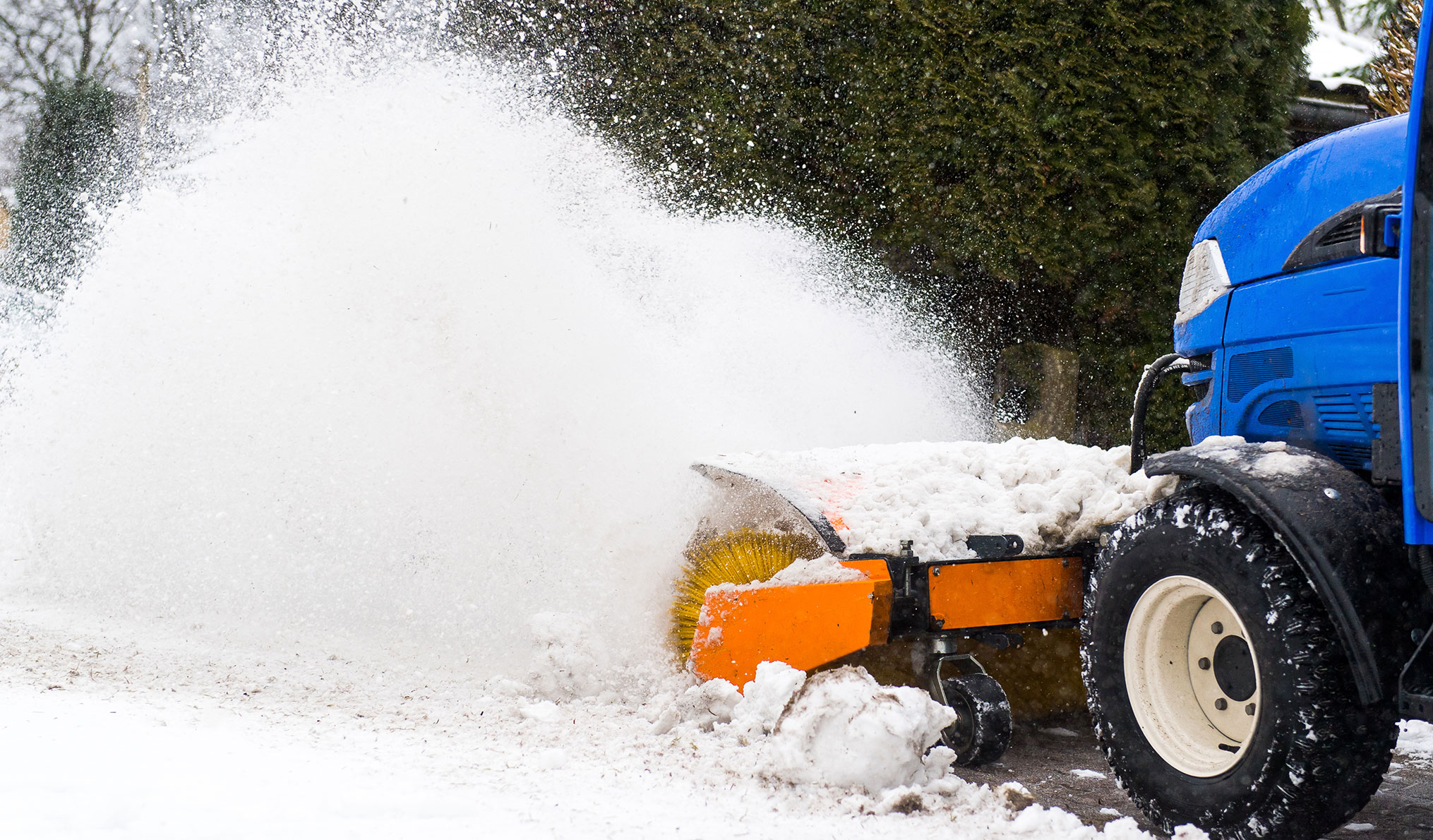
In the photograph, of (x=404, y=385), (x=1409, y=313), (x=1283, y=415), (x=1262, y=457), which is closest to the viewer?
(x=1409, y=313)

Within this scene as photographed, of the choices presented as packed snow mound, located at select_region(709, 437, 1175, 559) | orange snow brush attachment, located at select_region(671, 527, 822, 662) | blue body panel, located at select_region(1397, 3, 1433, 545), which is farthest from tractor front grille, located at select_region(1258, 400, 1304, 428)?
orange snow brush attachment, located at select_region(671, 527, 822, 662)

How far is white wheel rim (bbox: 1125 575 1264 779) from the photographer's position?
2.25 meters

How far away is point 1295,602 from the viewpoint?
203 centimetres

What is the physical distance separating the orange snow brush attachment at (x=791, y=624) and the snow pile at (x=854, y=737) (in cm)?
16

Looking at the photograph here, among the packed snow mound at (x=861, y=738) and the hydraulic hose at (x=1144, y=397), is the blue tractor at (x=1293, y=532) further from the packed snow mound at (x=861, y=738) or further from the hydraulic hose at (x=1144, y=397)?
the packed snow mound at (x=861, y=738)

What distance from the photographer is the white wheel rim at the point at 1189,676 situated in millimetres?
2254

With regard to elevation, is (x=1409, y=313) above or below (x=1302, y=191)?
below

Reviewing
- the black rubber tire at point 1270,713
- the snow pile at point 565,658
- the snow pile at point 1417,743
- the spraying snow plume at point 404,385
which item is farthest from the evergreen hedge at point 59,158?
the snow pile at point 1417,743

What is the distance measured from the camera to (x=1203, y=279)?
9.31 feet

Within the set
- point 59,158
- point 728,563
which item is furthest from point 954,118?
point 59,158

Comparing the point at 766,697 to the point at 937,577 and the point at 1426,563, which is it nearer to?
the point at 937,577

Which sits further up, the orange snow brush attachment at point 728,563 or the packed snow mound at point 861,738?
the orange snow brush attachment at point 728,563

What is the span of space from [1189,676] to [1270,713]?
358mm

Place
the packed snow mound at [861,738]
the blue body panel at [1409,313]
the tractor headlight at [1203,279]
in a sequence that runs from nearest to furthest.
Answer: the blue body panel at [1409,313], the packed snow mound at [861,738], the tractor headlight at [1203,279]
